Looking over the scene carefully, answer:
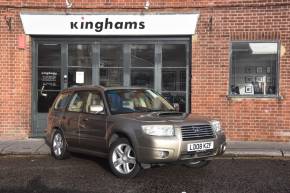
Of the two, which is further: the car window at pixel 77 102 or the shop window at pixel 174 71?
the shop window at pixel 174 71

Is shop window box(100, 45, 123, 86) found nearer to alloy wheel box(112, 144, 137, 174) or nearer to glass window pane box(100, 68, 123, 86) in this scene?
glass window pane box(100, 68, 123, 86)

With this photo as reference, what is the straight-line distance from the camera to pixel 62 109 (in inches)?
396

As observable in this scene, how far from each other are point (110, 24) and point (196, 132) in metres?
6.19

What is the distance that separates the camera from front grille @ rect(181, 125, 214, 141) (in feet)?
25.2

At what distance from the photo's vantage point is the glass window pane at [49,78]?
13.7 m

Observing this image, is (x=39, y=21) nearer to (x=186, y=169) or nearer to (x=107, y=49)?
(x=107, y=49)

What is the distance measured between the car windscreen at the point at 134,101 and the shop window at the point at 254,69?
414 cm

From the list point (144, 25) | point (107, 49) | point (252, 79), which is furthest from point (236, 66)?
point (107, 49)

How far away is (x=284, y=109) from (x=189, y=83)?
2.67 meters

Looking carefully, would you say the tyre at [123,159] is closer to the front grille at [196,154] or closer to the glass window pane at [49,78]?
the front grille at [196,154]

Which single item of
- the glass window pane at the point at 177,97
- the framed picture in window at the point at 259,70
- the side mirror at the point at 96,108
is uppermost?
the framed picture in window at the point at 259,70

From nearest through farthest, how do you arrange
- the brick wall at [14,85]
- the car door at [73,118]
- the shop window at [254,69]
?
the car door at [73,118], the shop window at [254,69], the brick wall at [14,85]

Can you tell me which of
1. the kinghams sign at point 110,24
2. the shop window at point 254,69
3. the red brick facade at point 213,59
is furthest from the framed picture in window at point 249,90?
the kinghams sign at point 110,24

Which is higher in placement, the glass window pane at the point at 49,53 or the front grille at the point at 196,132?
the glass window pane at the point at 49,53
